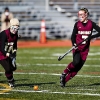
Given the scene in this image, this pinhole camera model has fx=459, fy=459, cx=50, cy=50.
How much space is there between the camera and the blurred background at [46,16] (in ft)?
86.8

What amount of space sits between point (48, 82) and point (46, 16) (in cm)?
1719

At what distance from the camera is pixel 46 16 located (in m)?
27.2

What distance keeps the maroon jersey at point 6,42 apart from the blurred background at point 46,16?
16216mm

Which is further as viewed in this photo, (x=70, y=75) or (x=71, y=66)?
(x=70, y=75)

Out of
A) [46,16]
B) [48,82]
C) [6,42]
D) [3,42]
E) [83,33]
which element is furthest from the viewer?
[46,16]

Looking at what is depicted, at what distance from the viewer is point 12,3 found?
27.2 meters

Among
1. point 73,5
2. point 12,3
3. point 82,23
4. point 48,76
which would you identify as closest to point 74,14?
point 73,5

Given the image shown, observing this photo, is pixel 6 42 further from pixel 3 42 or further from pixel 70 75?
pixel 70 75

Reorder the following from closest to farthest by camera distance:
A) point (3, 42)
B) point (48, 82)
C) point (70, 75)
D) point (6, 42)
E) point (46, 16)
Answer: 1. point (3, 42)
2. point (6, 42)
3. point (70, 75)
4. point (48, 82)
5. point (46, 16)

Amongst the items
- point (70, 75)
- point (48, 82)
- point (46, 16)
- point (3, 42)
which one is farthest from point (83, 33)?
point (46, 16)

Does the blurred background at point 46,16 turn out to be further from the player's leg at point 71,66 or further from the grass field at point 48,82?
the player's leg at point 71,66

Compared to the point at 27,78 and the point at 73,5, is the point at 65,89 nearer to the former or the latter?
the point at 27,78

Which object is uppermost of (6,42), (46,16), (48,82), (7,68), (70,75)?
(6,42)

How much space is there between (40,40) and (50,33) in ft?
7.29
